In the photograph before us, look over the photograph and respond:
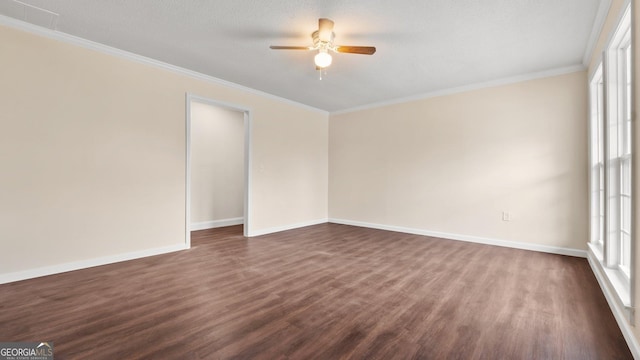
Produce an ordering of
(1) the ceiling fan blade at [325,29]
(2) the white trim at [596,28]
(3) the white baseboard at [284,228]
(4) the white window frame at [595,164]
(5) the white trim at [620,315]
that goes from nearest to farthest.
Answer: (5) the white trim at [620,315] < (2) the white trim at [596,28] < (1) the ceiling fan blade at [325,29] < (4) the white window frame at [595,164] < (3) the white baseboard at [284,228]

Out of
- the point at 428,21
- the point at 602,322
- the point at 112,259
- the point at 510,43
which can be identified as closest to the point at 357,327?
the point at 602,322

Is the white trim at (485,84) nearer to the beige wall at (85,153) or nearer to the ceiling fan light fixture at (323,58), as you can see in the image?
the ceiling fan light fixture at (323,58)

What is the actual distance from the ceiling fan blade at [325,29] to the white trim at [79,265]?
3331 millimetres

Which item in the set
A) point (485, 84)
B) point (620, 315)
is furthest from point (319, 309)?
point (485, 84)

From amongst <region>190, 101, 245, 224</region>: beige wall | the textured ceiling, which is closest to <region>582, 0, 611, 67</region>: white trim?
the textured ceiling

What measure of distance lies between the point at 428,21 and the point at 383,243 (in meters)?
3.08

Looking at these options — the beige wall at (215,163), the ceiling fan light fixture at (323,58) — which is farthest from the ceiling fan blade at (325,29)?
the beige wall at (215,163)

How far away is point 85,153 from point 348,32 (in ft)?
10.5

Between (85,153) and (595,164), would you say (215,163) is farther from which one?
(595,164)

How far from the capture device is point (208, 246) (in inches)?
165

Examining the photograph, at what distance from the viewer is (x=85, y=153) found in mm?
3160

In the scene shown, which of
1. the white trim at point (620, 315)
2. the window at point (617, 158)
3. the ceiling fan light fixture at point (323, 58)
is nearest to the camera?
the white trim at point (620, 315)

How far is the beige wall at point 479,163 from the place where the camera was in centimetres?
380

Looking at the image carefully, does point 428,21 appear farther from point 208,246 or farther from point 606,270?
point 208,246
